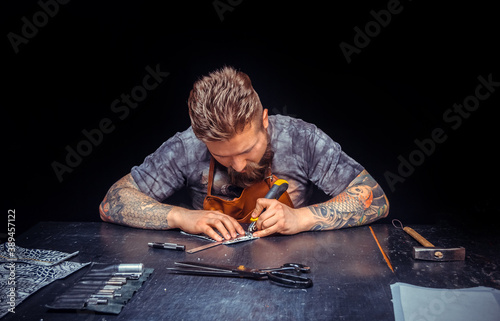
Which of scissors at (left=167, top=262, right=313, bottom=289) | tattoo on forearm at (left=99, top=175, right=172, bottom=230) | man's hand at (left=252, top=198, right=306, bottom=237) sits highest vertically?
tattoo on forearm at (left=99, top=175, right=172, bottom=230)

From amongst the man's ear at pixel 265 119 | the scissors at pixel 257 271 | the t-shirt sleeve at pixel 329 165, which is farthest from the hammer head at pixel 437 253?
the man's ear at pixel 265 119

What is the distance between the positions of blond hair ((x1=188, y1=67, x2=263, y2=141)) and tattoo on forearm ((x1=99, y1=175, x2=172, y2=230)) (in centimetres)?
50

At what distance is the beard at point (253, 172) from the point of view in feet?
9.11

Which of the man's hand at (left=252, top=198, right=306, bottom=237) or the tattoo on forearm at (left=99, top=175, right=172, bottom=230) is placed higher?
the tattoo on forearm at (left=99, top=175, right=172, bottom=230)

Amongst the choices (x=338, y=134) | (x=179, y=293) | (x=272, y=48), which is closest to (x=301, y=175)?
(x=338, y=134)

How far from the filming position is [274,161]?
295 cm

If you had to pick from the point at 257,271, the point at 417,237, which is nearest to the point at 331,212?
the point at 417,237

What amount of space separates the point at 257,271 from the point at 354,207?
959 millimetres

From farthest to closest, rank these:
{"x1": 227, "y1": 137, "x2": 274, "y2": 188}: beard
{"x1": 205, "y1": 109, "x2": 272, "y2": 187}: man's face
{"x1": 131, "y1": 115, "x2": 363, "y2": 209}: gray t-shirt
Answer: {"x1": 131, "y1": 115, "x2": 363, "y2": 209}: gray t-shirt → {"x1": 227, "y1": 137, "x2": 274, "y2": 188}: beard → {"x1": 205, "y1": 109, "x2": 272, "y2": 187}: man's face

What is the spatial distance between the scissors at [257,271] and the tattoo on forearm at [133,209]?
656mm

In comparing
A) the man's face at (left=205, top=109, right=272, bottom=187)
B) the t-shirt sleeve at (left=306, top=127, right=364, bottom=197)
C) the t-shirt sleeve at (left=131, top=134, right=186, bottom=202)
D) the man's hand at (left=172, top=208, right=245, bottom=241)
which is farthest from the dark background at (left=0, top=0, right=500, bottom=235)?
the man's hand at (left=172, top=208, right=245, bottom=241)

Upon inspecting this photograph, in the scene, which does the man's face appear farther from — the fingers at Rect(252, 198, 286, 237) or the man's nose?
the fingers at Rect(252, 198, 286, 237)

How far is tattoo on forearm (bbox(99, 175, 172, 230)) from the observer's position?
257cm

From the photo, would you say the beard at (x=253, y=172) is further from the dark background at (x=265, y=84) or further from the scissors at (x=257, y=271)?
the scissors at (x=257, y=271)
